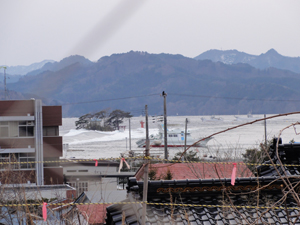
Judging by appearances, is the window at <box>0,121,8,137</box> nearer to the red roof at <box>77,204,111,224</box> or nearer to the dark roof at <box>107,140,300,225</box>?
the red roof at <box>77,204,111,224</box>

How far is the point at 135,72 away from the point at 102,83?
3618 cm

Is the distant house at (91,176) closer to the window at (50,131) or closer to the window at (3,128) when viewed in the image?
the window at (50,131)

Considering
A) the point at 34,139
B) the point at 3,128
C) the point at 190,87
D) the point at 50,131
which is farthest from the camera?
the point at 190,87

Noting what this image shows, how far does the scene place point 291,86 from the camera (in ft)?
404

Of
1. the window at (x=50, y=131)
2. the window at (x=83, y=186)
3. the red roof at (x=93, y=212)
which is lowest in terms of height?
the window at (x=83, y=186)

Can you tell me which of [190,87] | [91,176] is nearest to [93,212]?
[91,176]

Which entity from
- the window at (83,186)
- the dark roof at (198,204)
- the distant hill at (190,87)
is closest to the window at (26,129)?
the window at (83,186)

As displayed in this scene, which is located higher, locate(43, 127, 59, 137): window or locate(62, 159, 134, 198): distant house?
locate(43, 127, 59, 137): window

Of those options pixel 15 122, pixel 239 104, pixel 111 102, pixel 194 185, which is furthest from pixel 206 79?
pixel 194 185

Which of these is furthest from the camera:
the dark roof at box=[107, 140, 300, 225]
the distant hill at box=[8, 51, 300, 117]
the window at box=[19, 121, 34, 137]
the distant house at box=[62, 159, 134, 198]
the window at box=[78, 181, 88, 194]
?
the distant hill at box=[8, 51, 300, 117]

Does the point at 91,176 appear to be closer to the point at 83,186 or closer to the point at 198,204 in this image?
the point at 83,186

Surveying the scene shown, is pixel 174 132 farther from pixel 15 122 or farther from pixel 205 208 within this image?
pixel 205 208

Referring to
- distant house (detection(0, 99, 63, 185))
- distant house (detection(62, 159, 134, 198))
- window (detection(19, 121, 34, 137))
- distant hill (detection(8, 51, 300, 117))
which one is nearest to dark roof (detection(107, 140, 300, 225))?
distant house (detection(62, 159, 134, 198))

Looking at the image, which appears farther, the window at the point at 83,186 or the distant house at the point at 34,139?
the distant house at the point at 34,139
